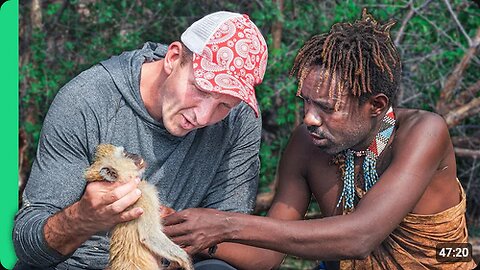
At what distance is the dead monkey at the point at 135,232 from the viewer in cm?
296

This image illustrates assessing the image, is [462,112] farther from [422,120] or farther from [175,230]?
[175,230]

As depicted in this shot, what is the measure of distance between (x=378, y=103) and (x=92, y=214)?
A: 124 centimetres

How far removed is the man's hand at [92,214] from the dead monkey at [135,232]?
5cm

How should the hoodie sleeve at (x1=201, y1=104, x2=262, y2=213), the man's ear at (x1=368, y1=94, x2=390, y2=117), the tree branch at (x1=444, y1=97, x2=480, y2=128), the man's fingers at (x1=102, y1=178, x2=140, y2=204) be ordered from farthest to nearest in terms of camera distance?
1. the tree branch at (x1=444, y1=97, x2=480, y2=128)
2. the hoodie sleeve at (x1=201, y1=104, x2=262, y2=213)
3. the man's ear at (x1=368, y1=94, x2=390, y2=117)
4. the man's fingers at (x1=102, y1=178, x2=140, y2=204)

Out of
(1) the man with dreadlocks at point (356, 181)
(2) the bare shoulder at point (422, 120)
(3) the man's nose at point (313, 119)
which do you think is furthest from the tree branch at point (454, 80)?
(3) the man's nose at point (313, 119)

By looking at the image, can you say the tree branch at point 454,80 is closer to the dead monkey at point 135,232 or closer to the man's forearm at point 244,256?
the man's forearm at point 244,256

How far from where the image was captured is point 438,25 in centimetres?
622

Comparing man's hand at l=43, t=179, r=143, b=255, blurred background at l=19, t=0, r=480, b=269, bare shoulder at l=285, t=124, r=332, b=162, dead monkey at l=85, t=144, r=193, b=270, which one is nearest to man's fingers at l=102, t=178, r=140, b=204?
man's hand at l=43, t=179, r=143, b=255

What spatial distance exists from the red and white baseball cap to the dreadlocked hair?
23 cm

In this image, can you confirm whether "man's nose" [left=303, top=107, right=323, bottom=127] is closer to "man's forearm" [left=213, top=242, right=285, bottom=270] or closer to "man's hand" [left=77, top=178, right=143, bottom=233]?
"man's forearm" [left=213, top=242, right=285, bottom=270]

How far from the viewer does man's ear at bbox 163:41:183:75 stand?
10.8 ft

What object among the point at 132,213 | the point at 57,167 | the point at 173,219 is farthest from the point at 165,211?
the point at 57,167

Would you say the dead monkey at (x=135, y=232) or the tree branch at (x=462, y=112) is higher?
the dead monkey at (x=135, y=232)

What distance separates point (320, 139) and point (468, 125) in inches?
119
